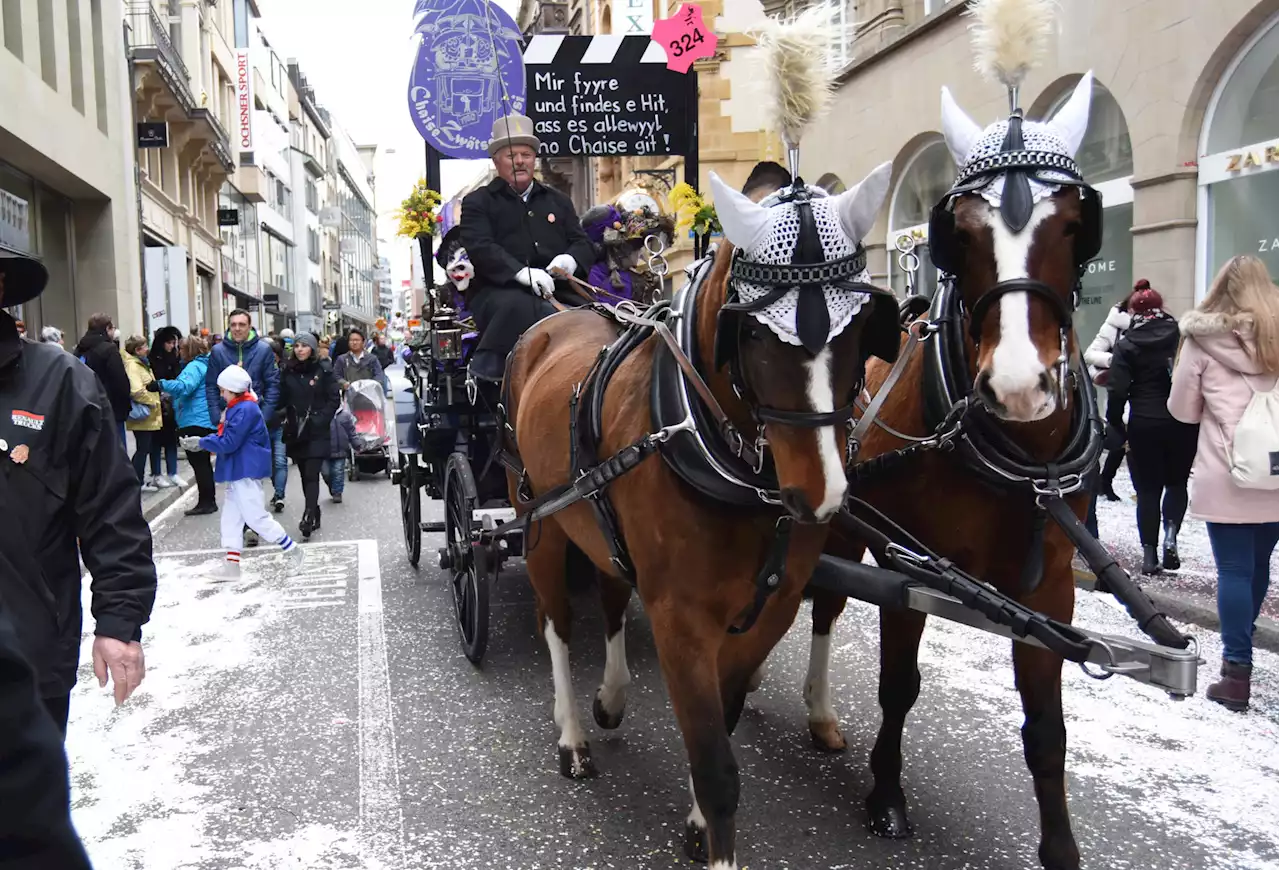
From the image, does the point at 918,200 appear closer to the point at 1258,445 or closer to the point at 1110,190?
the point at 1110,190

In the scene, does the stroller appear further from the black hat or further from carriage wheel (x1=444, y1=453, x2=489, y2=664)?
the black hat

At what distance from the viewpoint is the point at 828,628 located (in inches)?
175

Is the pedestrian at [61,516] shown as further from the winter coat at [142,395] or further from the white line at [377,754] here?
the winter coat at [142,395]

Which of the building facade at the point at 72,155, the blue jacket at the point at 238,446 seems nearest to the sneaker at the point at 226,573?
the blue jacket at the point at 238,446

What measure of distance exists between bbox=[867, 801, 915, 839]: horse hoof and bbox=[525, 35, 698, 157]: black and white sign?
19.1ft

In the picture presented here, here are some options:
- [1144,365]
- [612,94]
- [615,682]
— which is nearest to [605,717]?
[615,682]

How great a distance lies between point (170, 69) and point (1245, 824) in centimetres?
2683

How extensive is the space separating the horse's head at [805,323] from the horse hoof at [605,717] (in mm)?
2213

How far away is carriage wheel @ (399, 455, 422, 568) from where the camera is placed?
7.82 m

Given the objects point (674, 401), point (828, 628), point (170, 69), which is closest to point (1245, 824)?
point (828, 628)

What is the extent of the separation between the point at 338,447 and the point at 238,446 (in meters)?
2.89

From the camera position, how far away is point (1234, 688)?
4.70 meters

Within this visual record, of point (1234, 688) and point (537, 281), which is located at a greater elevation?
point (537, 281)

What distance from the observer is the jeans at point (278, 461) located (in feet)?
35.8
